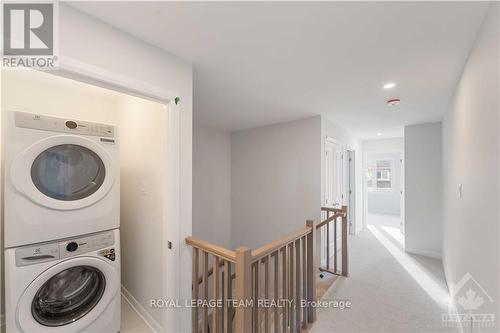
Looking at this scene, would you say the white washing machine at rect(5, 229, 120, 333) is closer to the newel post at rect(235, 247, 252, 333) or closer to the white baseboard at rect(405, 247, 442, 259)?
the newel post at rect(235, 247, 252, 333)

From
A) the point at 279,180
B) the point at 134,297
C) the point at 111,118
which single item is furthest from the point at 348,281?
the point at 111,118

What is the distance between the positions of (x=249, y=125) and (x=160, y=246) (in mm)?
2652

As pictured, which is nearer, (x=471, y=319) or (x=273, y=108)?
(x=471, y=319)

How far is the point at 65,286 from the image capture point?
1.58 m

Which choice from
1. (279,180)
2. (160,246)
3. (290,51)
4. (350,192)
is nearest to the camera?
(290,51)

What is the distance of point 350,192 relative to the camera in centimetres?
480

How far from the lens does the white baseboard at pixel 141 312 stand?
68.9 inches

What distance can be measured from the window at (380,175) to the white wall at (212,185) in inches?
242

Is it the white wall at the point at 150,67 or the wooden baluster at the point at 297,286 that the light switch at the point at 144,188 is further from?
the wooden baluster at the point at 297,286

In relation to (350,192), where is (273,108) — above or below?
above

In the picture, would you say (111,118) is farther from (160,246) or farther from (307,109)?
(307,109)

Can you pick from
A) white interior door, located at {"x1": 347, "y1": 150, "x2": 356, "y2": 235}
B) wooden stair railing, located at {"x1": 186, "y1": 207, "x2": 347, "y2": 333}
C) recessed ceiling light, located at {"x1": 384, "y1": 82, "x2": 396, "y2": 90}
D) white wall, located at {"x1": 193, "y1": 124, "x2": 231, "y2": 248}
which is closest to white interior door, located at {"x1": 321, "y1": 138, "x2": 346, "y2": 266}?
white interior door, located at {"x1": 347, "y1": 150, "x2": 356, "y2": 235}

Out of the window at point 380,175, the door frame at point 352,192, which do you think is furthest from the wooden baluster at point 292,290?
the window at point 380,175

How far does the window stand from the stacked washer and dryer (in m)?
8.40
